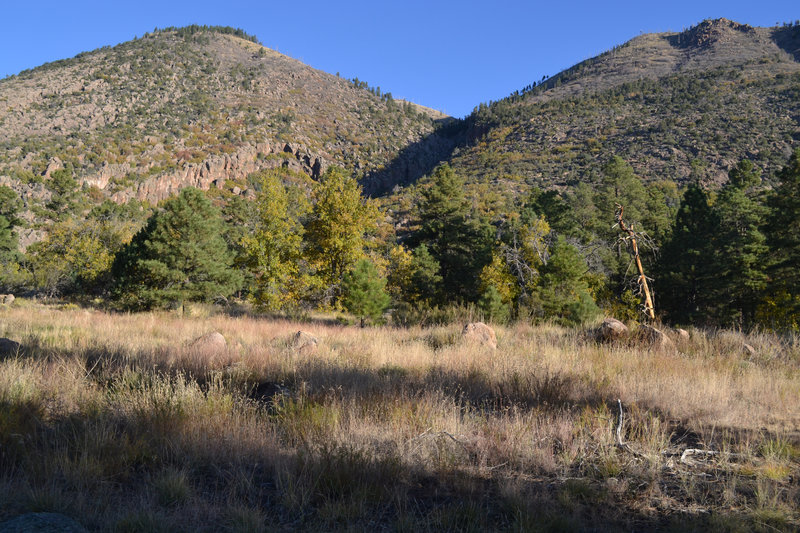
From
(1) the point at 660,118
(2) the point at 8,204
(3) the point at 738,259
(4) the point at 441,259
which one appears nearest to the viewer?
(3) the point at 738,259

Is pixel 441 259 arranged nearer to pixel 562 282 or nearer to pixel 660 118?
pixel 562 282

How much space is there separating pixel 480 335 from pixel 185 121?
327 ft

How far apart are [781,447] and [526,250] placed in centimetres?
1779

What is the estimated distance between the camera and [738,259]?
2330 cm

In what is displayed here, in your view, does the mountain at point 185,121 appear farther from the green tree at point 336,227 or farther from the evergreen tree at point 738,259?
the evergreen tree at point 738,259

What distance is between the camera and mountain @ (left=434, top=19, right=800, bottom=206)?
55.9 m

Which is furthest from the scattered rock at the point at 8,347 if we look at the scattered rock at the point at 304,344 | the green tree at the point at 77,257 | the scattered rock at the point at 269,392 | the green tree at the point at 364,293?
the green tree at the point at 77,257

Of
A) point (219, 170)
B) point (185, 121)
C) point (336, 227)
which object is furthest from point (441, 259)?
point (185, 121)

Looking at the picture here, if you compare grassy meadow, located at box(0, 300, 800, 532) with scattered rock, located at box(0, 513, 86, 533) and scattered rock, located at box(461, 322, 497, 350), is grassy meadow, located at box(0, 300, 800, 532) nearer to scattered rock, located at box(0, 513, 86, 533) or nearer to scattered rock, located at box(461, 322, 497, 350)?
scattered rock, located at box(0, 513, 86, 533)

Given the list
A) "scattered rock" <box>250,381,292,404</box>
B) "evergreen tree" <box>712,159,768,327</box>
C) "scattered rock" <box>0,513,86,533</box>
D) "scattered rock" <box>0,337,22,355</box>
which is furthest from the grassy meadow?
"evergreen tree" <box>712,159,768,327</box>

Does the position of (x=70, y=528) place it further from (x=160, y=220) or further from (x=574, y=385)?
(x=160, y=220)

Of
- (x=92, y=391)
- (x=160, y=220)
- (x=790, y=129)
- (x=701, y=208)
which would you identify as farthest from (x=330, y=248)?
(x=790, y=129)

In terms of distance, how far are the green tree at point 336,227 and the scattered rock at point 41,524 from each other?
16.0 metres

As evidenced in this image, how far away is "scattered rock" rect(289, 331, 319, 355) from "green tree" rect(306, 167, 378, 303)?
30.4 feet
